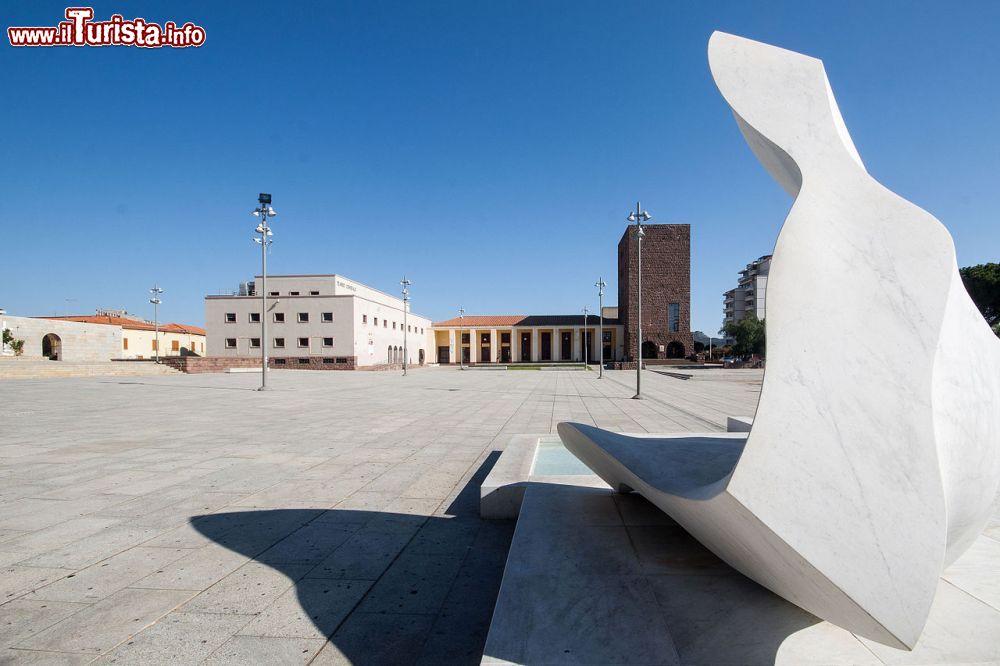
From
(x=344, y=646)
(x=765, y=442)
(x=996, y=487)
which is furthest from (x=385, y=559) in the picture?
(x=996, y=487)

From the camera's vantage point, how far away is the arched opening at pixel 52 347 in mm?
44312

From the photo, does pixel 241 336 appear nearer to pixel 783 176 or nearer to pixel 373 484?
pixel 373 484

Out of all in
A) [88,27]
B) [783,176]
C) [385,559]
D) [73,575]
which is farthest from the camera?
[88,27]

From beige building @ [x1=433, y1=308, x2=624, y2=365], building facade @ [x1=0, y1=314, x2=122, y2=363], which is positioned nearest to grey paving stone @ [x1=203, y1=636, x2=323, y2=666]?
building facade @ [x1=0, y1=314, x2=122, y2=363]

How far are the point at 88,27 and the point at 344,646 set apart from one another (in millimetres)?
15522

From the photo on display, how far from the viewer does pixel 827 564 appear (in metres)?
1.88

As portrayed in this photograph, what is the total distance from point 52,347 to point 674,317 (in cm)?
6997

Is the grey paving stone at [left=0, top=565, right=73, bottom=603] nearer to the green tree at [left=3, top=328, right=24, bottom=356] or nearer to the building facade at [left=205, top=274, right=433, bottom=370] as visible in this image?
the building facade at [left=205, top=274, right=433, bottom=370]

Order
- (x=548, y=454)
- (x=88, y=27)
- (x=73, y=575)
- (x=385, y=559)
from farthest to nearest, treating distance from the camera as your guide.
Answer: (x=88, y=27) → (x=548, y=454) → (x=385, y=559) → (x=73, y=575)

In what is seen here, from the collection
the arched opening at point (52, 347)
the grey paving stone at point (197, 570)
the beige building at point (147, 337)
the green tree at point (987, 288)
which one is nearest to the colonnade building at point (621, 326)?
the green tree at point (987, 288)

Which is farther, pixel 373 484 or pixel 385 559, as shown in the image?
pixel 373 484

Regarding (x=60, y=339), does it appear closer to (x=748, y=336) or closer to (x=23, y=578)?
(x=23, y=578)

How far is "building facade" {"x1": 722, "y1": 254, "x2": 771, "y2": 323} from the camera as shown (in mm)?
97625

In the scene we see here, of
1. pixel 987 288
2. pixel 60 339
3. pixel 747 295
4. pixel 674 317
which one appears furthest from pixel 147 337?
pixel 747 295
